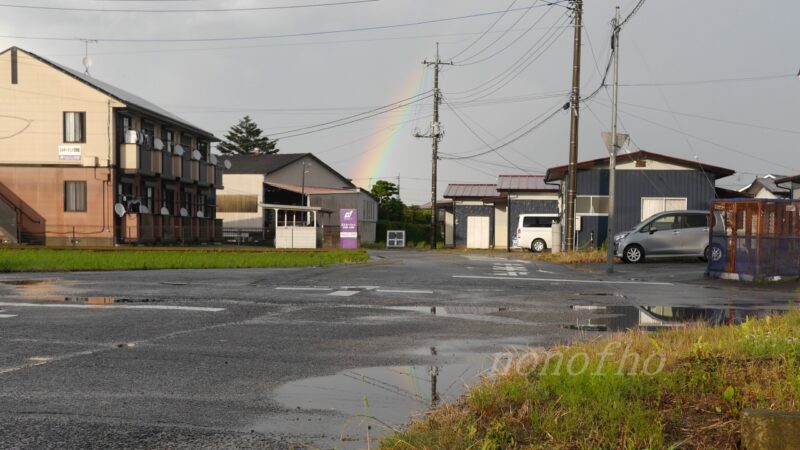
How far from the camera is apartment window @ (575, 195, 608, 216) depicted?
31859mm

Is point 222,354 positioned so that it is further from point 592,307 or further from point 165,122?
point 165,122

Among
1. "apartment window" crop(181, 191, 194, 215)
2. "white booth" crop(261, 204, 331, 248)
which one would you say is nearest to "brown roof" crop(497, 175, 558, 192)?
"white booth" crop(261, 204, 331, 248)

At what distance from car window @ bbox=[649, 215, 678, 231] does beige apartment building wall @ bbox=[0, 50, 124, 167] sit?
25.4 m

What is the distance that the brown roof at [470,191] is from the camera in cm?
4859

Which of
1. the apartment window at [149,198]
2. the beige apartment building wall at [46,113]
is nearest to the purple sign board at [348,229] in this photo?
the apartment window at [149,198]

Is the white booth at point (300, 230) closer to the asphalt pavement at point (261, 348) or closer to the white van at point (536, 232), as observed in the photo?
the white van at point (536, 232)

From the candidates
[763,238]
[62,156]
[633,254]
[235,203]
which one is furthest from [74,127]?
[763,238]

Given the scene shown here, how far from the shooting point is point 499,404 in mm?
4297

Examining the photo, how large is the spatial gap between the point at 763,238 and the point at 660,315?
7.25m

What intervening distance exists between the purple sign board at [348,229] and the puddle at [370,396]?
2933cm

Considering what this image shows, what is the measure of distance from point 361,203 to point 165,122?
67.0ft

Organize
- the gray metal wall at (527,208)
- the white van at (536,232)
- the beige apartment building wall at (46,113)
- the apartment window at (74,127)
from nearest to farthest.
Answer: the beige apartment building wall at (46,113) < the apartment window at (74,127) < the white van at (536,232) < the gray metal wall at (527,208)

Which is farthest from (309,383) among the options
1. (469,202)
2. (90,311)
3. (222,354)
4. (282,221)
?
(469,202)

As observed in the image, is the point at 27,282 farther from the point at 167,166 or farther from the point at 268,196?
the point at 268,196
